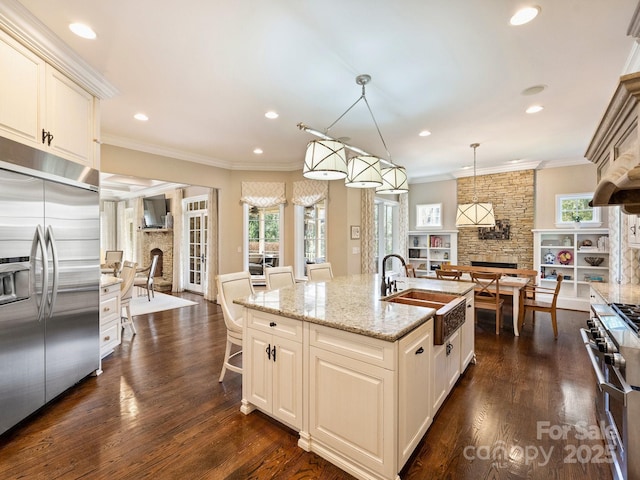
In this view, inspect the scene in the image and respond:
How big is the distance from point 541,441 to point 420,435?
0.91 meters

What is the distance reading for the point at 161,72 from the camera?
8.83ft

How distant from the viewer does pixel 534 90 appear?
2994mm

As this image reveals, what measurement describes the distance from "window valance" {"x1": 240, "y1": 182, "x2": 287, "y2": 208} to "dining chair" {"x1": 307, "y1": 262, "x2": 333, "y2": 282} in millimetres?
2470

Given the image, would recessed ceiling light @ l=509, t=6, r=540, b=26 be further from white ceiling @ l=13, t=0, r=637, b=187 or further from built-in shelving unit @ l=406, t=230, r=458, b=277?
built-in shelving unit @ l=406, t=230, r=458, b=277

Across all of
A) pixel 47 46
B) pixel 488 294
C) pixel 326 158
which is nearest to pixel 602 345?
pixel 326 158

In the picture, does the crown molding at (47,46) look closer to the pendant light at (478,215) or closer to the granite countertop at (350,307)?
the granite countertop at (350,307)

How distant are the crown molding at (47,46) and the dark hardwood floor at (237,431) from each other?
284cm

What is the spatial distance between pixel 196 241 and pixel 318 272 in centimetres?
482

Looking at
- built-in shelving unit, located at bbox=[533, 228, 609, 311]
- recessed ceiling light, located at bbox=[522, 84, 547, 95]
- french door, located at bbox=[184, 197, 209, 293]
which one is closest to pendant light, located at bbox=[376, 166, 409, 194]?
recessed ceiling light, located at bbox=[522, 84, 547, 95]

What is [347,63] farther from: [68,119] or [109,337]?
[109,337]

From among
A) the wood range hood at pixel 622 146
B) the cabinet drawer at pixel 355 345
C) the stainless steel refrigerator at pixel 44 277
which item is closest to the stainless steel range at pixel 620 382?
the wood range hood at pixel 622 146

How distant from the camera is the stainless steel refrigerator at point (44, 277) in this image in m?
1.99

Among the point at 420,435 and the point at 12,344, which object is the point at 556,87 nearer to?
the point at 420,435

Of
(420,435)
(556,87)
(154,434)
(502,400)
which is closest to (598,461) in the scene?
(502,400)
